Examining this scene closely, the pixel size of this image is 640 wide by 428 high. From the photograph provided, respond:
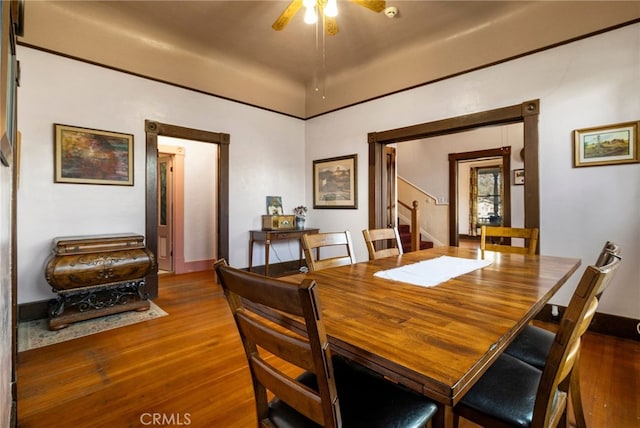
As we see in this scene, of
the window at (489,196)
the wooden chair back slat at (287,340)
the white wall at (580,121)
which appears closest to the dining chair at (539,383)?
the wooden chair back slat at (287,340)

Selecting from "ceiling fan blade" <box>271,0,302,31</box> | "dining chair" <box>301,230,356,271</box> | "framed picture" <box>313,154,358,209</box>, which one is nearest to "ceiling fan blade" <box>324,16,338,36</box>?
"ceiling fan blade" <box>271,0,302,31</box>

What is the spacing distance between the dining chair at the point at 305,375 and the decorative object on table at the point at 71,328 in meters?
2.47

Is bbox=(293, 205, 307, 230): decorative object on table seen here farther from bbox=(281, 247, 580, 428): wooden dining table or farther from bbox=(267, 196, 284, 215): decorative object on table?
bbox=(281, 247, 580, 428): wooden dining table

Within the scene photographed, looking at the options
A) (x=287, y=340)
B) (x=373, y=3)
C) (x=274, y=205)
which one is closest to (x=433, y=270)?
(x=287, y=340)


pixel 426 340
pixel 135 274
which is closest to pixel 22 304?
pixel 135 274

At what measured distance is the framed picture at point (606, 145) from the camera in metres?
2.51

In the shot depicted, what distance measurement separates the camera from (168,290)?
13.2 feet

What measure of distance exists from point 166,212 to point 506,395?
536 centimetres

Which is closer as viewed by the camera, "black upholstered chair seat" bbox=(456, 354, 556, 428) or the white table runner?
"black upholstered chair seat" bbox=(456, 354, 556, 428)

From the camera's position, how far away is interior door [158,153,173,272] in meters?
5.17

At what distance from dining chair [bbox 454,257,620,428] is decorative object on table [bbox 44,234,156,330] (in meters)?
3.06

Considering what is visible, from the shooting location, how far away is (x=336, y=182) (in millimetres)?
4750

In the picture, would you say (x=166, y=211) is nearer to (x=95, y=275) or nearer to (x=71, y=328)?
(x=95, y=275)

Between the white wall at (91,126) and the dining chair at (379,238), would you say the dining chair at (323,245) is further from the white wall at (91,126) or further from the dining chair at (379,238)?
the white wall at (91,126)
